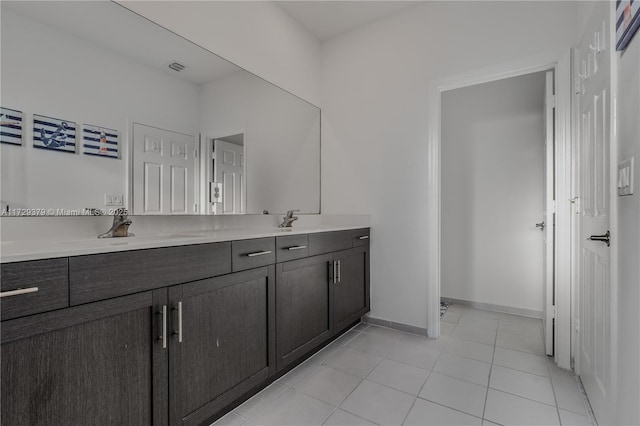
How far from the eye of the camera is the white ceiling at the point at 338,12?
2.58 m

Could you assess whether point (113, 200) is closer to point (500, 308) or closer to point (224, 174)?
point (224, 174)

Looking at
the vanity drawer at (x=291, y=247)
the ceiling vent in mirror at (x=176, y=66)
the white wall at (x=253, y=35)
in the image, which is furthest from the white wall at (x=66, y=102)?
the vanity drawer at (x=291, y=247)

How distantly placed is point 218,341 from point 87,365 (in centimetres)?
53

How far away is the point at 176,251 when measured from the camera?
4.12 feet

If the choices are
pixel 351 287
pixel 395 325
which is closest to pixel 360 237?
pixel 351 287

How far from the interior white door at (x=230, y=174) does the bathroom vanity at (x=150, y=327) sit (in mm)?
540

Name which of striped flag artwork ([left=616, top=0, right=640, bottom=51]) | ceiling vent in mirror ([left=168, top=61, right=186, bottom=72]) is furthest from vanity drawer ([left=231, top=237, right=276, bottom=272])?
striped flag artwork ([left=616, top=0, right=640, bottom=51])

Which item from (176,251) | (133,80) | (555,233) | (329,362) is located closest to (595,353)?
(555,233)

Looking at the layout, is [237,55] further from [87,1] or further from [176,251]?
[176,251]

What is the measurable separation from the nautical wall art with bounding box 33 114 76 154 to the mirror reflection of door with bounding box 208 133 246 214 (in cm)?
74

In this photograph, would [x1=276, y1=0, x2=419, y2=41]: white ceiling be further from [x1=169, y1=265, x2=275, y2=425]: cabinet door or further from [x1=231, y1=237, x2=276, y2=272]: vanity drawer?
[x1=169, y1=265, x2=275, y2=425]: cabinet door

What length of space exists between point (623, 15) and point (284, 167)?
217 cm

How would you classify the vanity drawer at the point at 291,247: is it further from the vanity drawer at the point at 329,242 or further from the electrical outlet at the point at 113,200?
the electrical outlet at the point at 113,200

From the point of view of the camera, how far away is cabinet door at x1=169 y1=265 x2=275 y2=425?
1264 millimetres
